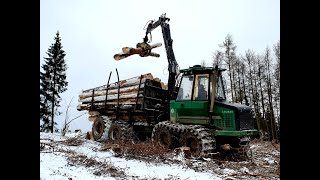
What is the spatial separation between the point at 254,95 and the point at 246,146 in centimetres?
2432

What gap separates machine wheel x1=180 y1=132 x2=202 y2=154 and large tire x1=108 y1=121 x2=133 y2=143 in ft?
11.7

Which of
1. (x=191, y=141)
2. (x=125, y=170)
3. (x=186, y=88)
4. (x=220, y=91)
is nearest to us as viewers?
(x=125, y=170)

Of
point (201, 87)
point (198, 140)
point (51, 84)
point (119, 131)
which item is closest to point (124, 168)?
point (198, 140)

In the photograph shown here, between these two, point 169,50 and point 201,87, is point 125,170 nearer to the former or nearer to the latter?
point 201,87

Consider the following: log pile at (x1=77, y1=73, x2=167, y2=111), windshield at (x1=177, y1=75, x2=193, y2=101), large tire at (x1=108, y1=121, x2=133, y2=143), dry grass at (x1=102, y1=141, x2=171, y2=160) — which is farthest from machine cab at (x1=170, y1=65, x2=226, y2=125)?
large tire at (x1=108, y1=121, x2=133, y2=143)

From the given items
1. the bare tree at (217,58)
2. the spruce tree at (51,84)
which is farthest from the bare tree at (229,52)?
the spruce tree at (51,84)

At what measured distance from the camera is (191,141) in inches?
384

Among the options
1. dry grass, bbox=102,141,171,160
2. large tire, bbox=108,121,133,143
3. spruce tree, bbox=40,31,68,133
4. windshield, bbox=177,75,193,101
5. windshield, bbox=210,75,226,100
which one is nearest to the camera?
dry grass, bbox=102,141,171,160

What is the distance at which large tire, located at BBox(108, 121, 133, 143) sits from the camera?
13.1 m

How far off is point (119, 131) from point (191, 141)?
4.43 metres

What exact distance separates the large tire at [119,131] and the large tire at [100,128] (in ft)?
1.02

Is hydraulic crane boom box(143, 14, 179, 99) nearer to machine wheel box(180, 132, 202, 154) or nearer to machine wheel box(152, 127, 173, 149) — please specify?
machine wheel box(152, 127, 173, 149)

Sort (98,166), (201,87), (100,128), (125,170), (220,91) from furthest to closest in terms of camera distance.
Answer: (100,128) → (220,91) → (201,87) → (98,166) → (125,170)
